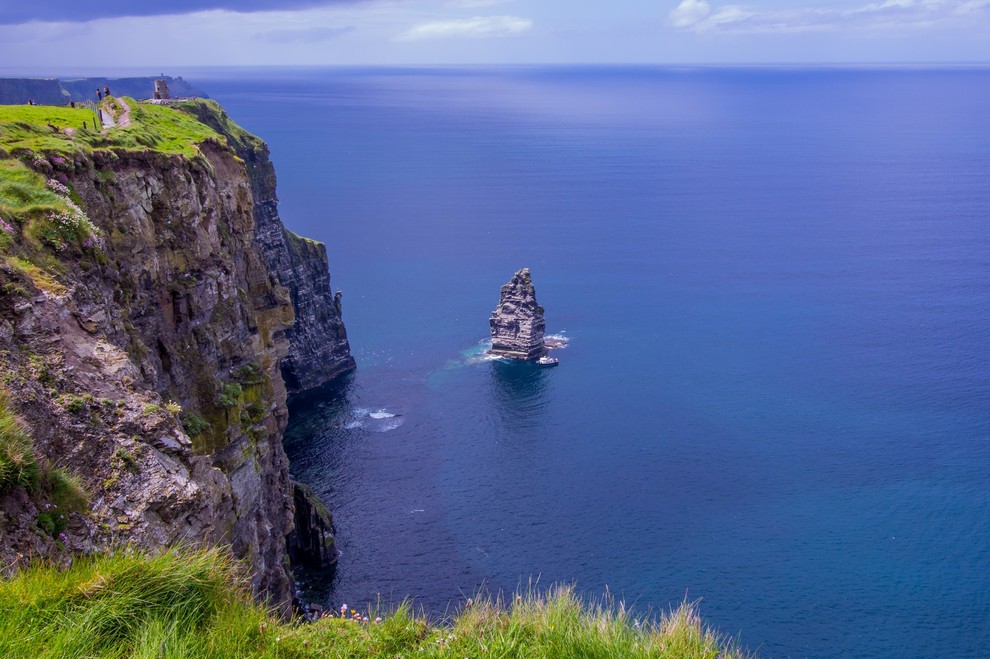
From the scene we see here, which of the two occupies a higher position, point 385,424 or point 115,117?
point 115,117

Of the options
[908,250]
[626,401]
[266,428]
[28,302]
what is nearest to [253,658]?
[28,302]

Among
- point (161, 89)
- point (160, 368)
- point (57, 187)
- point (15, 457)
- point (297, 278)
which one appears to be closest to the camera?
point (15, 457)

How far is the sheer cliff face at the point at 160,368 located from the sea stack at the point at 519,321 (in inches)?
1879

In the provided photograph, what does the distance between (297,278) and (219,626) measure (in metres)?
87.7

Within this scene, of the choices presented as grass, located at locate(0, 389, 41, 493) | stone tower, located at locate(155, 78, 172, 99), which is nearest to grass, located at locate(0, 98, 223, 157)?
grass, located at locate(0, 389, 41, 493)

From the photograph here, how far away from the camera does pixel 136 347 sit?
2911 centimetres

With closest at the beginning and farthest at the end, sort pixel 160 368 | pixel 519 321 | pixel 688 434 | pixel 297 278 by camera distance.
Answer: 1. pixel 160 368
2. pixel 688 434
3. pixel 297 278
4. pixel 519 321

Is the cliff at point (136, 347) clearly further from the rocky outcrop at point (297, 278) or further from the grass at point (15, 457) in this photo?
the rocky outcrop at point (297, 278)

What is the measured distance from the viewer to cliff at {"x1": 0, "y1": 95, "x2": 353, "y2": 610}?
59.8 feet

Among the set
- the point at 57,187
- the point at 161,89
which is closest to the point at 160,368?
the point at 57,187

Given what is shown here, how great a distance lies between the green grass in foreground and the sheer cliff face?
2068mm

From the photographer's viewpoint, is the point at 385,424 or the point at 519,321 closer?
the point at 385,424

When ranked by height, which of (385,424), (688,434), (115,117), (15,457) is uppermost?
(115,117)

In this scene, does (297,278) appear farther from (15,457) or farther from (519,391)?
(15,457)
